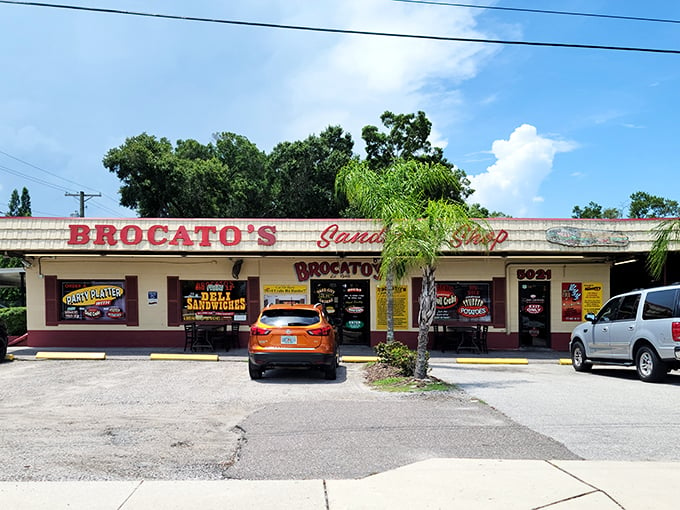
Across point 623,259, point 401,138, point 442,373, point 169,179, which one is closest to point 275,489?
point 442,373

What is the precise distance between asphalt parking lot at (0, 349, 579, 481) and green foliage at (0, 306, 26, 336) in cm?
968

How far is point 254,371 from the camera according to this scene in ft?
39.1

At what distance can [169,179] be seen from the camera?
3856 cm

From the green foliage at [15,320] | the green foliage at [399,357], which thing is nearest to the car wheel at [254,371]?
the green foliage at [399,357]

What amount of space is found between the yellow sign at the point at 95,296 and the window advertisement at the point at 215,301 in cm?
220

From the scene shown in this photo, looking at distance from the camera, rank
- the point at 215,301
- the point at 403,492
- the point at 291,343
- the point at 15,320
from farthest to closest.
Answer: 1. the point at 15,320
2. the point at 215,301
3. the point at 291,343
4. the point at 403,492

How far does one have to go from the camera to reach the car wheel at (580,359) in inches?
543

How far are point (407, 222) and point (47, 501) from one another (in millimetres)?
8119

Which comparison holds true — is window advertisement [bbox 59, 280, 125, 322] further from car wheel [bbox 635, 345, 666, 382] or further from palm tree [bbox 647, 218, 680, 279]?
palm tree [bbox 647, 218, 680, 279]

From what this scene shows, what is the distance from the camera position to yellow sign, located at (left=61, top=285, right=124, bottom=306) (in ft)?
59.7

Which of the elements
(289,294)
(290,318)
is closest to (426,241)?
(290,318)

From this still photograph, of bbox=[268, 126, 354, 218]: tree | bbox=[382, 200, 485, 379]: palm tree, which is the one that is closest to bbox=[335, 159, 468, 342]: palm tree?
bbox=[382, 200, 485, 379]: palm tree

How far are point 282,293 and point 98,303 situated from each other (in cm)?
596

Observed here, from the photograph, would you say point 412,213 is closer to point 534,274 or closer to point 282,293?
point 282,293
